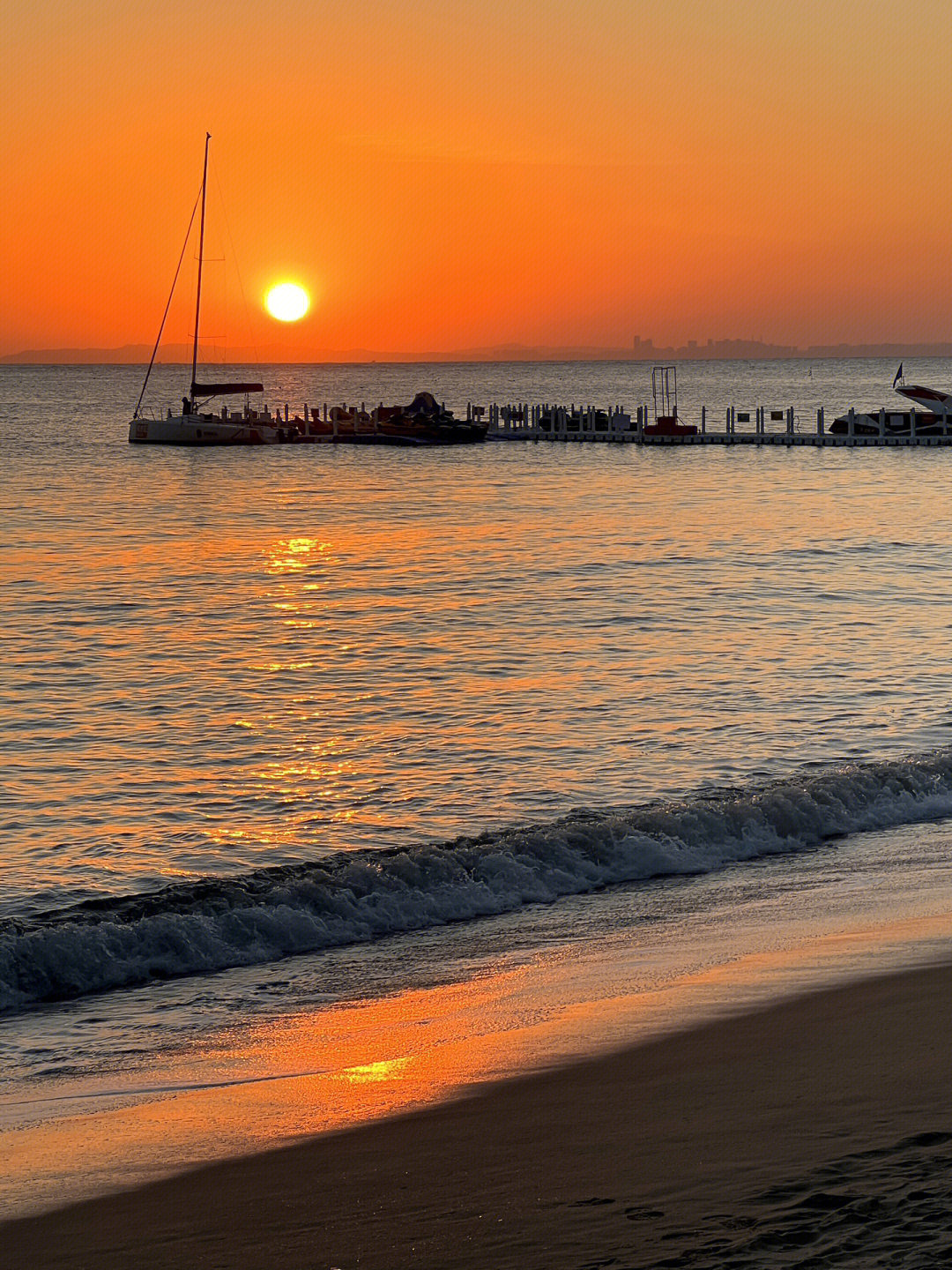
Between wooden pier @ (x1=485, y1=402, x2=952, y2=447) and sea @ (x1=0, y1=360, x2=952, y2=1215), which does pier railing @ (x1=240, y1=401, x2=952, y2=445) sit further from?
sea @ (x1=0, y1=360, x2=952, y2=1215)

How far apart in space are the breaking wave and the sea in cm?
3

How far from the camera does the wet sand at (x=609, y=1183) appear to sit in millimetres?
4414

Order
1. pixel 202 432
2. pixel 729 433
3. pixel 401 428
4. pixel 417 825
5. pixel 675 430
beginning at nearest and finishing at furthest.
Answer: pixel 417 825 < pixel 729 433 < pixel 675 430 < pixel 401 428 < pixel 202 432

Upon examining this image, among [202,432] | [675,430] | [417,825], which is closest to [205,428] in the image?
[202,432]

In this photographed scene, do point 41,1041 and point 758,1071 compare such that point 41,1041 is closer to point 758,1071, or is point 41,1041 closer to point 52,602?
point 758,1071

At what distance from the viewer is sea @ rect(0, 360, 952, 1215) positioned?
6645 mm

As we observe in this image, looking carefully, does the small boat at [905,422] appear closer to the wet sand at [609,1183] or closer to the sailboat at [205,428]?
the sailboat at [205,428]

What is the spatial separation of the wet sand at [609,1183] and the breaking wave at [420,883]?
3085mm

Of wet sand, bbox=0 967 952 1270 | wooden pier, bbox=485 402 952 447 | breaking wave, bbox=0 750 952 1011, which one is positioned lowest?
breaking wave, bbox=0 750 952 1011

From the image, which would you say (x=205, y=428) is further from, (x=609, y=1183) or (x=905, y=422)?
(x=609, y=1183)

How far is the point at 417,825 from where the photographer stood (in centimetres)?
1129

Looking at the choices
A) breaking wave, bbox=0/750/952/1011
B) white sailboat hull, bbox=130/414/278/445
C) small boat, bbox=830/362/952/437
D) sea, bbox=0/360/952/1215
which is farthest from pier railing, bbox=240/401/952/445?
breaking wave, bbox=0/750/952/1011

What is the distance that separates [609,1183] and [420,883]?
481cm

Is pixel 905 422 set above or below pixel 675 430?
above
